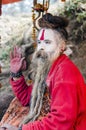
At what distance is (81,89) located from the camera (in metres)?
2.48

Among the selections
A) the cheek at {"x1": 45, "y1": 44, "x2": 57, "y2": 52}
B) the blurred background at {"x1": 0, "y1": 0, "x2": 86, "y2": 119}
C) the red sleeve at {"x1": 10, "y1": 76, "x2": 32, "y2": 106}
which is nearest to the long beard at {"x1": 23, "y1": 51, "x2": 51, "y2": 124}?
the cheek at {"x1": 45, "y1": 44, "x2": 57, "y2": 52}

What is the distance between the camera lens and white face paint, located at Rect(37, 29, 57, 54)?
265cm

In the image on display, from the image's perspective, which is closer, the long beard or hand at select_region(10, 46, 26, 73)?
the long beard

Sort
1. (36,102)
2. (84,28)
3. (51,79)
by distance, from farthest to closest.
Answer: (84,28)
(36,102)
(51,79)

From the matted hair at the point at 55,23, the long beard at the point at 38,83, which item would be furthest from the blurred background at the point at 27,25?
the matted hair at the point at 55,23

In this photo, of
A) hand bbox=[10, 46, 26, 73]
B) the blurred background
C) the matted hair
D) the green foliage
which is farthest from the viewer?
the green foliage

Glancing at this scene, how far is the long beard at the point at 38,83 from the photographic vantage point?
2.70m

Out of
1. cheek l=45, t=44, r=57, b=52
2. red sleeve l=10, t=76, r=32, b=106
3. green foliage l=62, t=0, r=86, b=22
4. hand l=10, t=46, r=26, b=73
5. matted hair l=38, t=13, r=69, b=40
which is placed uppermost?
matted hair l=38, t=13, r=69, b=40

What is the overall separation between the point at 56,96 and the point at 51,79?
0.16 m

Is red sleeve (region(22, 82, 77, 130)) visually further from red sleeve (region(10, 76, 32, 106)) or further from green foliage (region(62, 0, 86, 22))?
green foliage (region(62, 0, 86, 22))

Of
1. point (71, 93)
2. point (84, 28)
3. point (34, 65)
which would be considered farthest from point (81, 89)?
point (84, 28)

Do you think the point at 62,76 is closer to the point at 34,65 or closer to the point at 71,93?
the point at 71,93

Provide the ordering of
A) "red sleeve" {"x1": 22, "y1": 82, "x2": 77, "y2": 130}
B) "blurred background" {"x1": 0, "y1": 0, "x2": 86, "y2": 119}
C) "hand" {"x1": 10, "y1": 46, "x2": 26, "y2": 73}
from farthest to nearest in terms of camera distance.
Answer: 1. "blurred background" {"x1": 0, "y1": 0, "x2": 86, "y2": 119}
2. "hand" {"x1": 10, "y1": 46, "x2": 26, "y2": 73}
3. "red sleeve" {"x1": 22, "y1": 82, "x2": 77, "y2": 130}

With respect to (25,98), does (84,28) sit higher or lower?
higher
